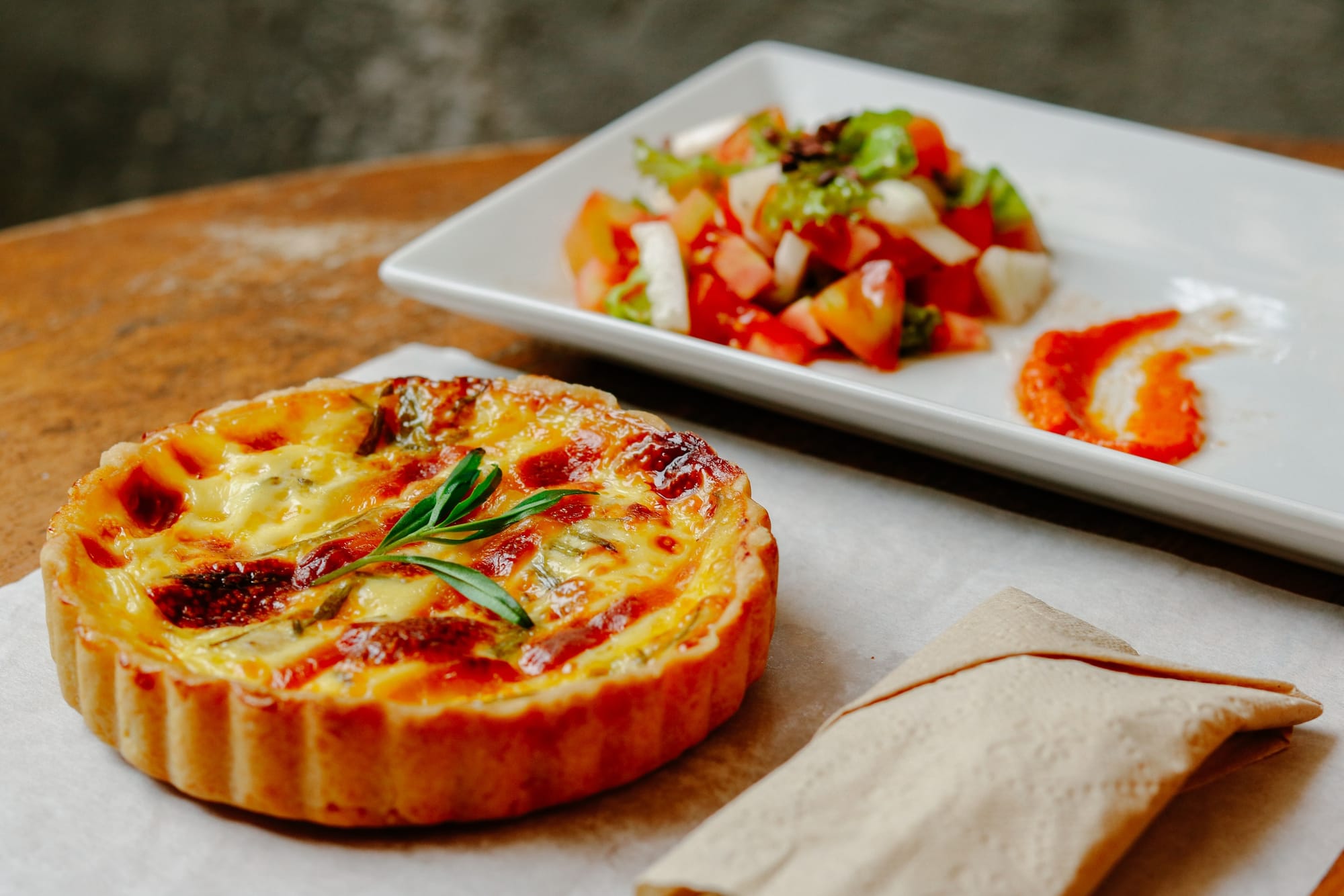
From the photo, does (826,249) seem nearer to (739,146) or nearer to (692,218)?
(692,218)

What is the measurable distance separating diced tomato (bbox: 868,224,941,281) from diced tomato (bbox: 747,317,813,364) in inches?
13.9

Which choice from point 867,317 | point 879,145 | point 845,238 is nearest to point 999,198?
point 879,145

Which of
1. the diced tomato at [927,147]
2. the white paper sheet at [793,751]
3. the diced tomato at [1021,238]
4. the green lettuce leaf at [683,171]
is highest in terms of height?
the diced tomato at [927,147]

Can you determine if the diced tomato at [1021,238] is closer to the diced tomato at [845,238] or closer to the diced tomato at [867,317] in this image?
the diced tomato at [845,238]

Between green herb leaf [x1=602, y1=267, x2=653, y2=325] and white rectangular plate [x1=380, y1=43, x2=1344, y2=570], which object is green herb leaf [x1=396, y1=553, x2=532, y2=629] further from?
green herb leaf [x1=602, y1=267, x2=653, y2=325]

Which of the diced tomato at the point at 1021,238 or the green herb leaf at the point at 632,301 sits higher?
the diced tomato at the point at 1021,238

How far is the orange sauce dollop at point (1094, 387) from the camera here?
2969mm

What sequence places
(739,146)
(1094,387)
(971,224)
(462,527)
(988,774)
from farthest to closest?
(739,146) < (971,224) < (1094,387) < (462,527) < (988,774)

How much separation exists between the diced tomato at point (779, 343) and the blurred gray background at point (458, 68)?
448cm

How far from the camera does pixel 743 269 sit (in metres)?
3.52

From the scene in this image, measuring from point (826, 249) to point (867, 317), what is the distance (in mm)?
332

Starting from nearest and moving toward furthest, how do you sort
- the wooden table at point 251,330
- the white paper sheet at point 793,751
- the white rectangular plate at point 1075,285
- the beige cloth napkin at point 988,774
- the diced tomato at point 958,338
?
1. the beige cloth napkin at point 988,774
2. the white paper sheet at point 793,751
3. the white rectangular plate at point 1075,285
4. the wooden table at point 251,330
5. the diced tomato at point 958,338

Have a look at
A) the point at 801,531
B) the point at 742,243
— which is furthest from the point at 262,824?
the point at 742,243

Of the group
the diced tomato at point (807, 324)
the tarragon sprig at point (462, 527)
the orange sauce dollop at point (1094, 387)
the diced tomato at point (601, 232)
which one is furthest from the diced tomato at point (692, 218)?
the tarragon sprig at point (462, 527)
